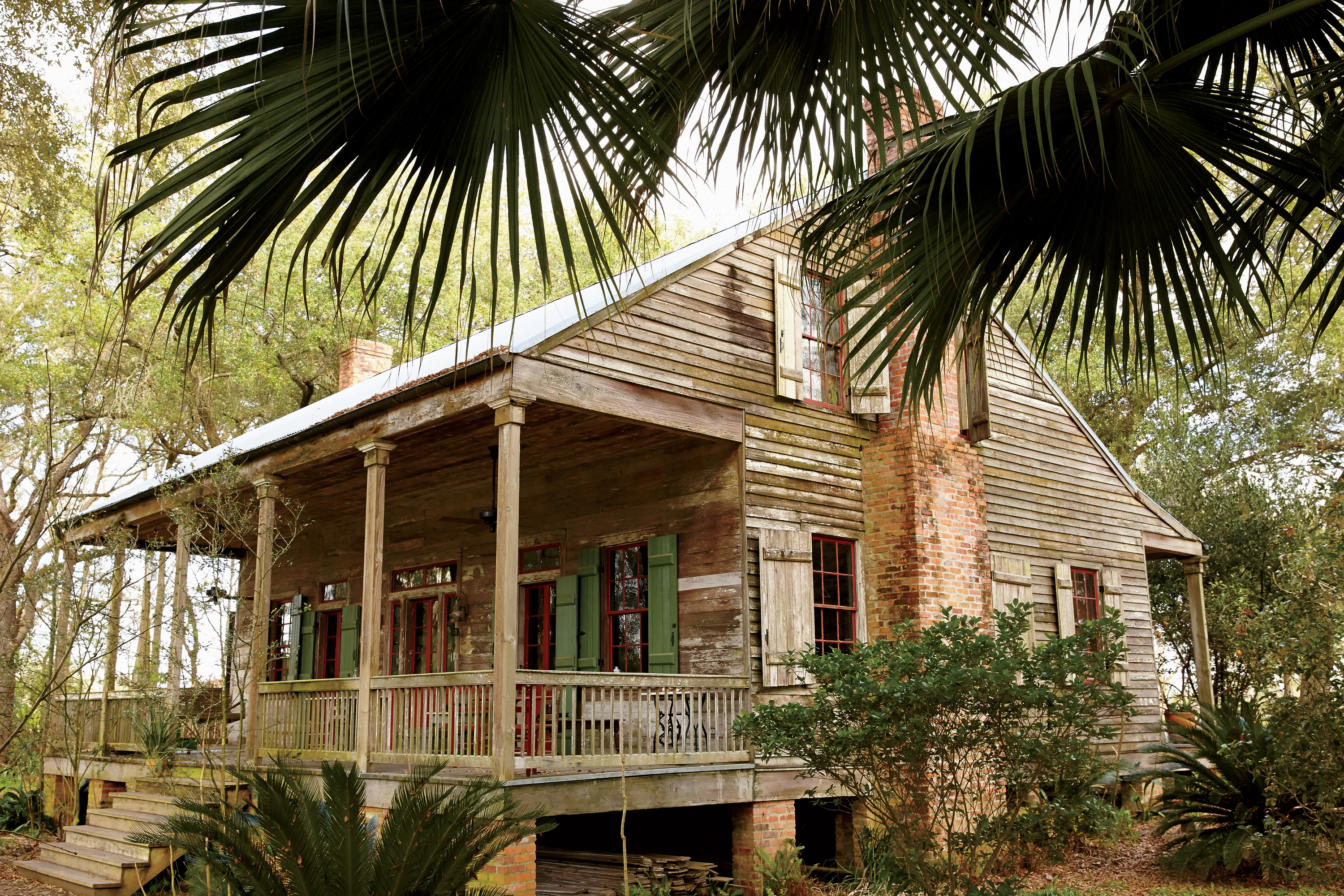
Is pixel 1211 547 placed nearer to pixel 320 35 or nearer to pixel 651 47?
pixel 651 47

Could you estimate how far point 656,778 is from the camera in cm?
893

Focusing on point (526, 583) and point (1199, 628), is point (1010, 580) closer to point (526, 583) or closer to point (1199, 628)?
point (1199, 628)

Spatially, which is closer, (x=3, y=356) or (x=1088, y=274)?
(x=1088, y=274)

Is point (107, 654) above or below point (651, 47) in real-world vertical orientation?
below

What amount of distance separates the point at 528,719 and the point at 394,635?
16.5 ft

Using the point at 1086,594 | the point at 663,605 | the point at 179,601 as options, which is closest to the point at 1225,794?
the point at 1086,594

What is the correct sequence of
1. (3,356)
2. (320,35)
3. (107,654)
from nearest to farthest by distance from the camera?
(320,35), (107,654), (3,356)

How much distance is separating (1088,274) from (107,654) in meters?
10.8

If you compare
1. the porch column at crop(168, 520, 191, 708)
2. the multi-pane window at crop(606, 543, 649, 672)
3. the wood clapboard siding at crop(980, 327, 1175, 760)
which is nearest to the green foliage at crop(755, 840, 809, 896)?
the multi-pane window at crop(606, 543, 649, 672)

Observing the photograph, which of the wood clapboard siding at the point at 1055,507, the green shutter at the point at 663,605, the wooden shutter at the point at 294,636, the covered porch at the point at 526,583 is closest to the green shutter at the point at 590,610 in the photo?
the covered porch at the point at 526,583

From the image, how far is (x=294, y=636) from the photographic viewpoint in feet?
55.1

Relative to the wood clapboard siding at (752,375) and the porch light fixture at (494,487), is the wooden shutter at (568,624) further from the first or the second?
the wood clapboard siding at (752,375)

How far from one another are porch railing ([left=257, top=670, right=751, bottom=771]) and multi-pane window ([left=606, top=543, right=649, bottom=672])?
68cm

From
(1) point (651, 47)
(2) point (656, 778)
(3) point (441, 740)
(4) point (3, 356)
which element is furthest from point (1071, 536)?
(4) point (3, 356)
